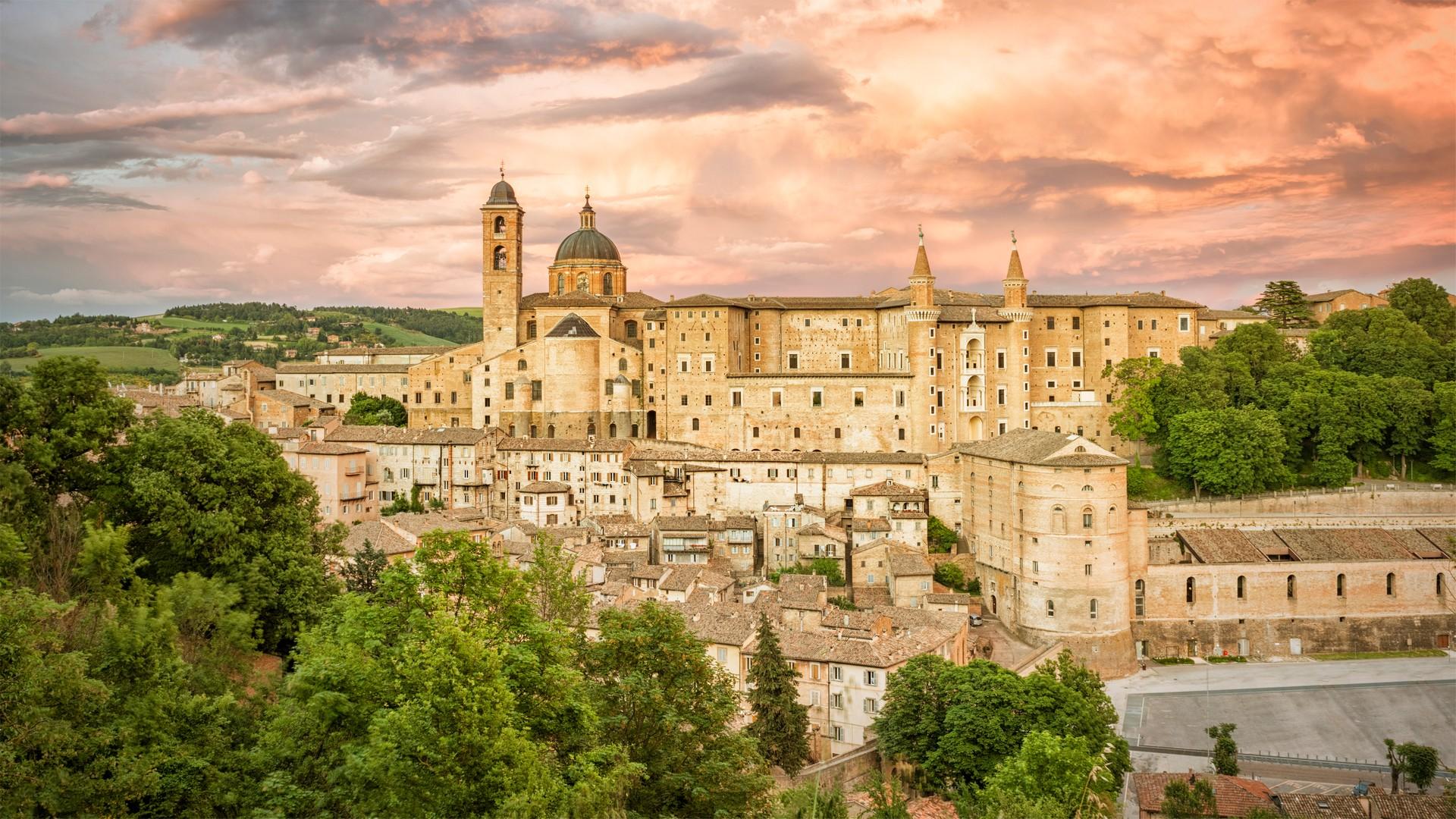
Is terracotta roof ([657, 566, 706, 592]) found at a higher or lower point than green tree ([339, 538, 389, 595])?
lower

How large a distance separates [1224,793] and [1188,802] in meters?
1.64

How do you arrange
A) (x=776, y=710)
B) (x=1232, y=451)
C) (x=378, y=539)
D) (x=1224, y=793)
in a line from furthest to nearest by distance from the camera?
1. (x=1232, y=451)
2. (x=378, y=539)
3. (x=776, y=710)
4. (x=1224, y=793)

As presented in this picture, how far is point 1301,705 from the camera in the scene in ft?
128

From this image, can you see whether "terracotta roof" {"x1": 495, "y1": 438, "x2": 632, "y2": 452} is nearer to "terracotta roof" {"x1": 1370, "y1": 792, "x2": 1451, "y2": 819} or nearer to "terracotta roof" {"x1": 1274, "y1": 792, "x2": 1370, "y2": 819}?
"terracotta roof" {"x1": 1274, "y1": 792, "x2": 1370, "y2": 819}

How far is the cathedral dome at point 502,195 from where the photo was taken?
69.2m

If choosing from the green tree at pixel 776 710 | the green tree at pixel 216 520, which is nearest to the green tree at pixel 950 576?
the green tree at pixel 776 710

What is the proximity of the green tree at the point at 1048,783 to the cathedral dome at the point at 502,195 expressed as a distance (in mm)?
52130

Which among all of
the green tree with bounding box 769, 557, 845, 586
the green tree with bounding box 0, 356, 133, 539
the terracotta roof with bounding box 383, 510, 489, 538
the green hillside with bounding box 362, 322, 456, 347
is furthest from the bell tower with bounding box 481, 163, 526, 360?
the green hillside with bounding box 362, 322, 456, 347

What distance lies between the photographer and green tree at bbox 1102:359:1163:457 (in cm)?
5559

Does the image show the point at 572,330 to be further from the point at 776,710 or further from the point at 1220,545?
the point at 776,710

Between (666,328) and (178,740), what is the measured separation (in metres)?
47.2

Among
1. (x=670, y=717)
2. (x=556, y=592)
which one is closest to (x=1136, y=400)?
(x=556, y=592)

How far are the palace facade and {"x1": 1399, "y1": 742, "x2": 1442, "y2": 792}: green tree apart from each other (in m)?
28.0

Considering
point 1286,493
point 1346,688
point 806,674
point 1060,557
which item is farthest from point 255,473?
point 1286,493
